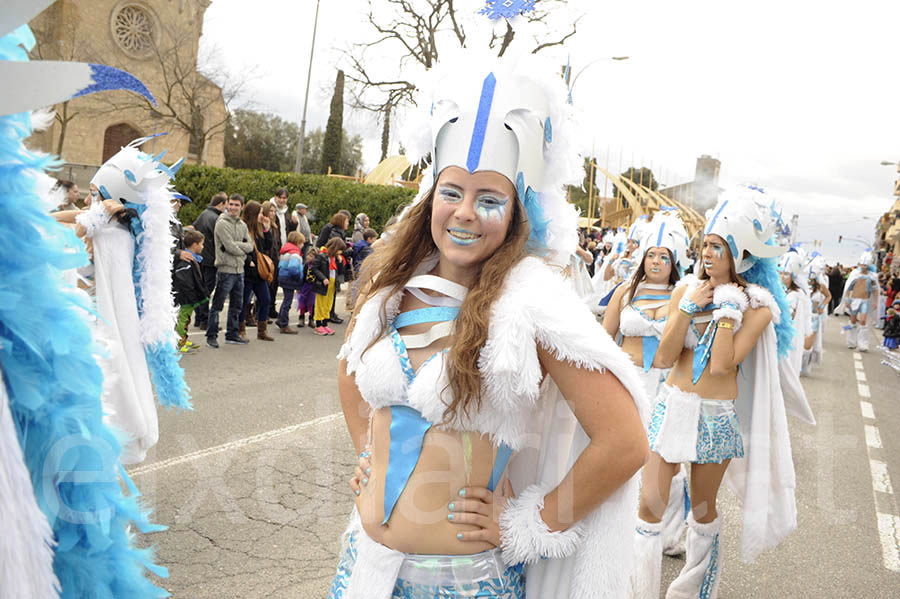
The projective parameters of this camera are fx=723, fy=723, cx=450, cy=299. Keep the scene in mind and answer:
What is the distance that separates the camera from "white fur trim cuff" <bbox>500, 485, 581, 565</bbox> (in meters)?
1.78

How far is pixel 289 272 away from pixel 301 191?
1069 centimetres

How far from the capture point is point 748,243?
3945 mm

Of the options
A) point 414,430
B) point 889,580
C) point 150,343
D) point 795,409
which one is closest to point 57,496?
point 414,430

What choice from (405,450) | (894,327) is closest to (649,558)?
(405,450)

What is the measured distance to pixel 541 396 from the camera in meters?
1.96

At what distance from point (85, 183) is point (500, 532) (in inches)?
1273

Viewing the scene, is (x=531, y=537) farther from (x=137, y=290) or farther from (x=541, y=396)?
(x=137, y=290)

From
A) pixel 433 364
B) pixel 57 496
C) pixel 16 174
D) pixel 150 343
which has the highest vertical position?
pixel 16 174

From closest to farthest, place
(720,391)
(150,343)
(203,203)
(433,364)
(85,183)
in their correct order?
(433,364) → (720,391) → (150,343) → (203,203) → (85,183)

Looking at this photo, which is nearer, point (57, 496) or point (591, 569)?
point (57, 496)

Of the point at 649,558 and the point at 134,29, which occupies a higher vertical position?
the point at 134,29

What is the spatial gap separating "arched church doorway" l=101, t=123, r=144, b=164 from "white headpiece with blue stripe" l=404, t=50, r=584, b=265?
1421 inches

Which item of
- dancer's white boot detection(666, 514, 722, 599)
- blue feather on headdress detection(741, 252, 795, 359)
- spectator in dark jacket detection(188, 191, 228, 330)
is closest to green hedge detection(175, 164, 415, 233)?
spectator in dark jacket detection(188, 191, 228, 330)

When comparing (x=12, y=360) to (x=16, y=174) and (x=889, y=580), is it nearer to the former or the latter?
(x=16, y=174)
